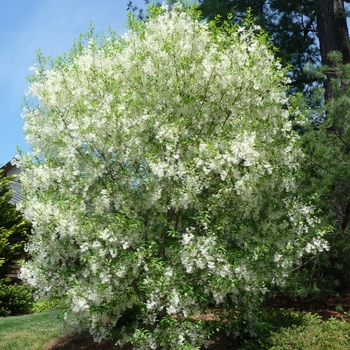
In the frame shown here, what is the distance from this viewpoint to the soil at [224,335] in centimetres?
763

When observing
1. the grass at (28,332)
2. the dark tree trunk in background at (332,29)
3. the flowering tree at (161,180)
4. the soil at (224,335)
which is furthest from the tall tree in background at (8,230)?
the dark tree trunk in background at (332,29)

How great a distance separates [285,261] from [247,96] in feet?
8.21

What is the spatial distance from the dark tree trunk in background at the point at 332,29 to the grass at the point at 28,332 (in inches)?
367

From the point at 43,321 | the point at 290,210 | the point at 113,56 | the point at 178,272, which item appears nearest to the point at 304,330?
the point at 290,210

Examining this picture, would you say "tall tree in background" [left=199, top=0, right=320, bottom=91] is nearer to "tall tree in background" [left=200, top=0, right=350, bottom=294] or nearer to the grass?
"tall tree in background" [left=200, top=0, right=350, bottom=294]

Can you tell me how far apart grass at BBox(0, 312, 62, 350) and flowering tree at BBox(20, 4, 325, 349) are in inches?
102

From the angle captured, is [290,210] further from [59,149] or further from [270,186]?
[59,149]

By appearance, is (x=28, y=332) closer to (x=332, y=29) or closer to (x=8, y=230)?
(x=8, y=230)

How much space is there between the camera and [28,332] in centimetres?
1016

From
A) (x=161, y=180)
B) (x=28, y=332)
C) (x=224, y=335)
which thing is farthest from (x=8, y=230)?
(x=161, y=180)

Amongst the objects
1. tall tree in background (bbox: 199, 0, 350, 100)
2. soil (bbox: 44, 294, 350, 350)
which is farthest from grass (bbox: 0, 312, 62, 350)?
tall tree in background (bbox: 199, 0, 350, 100)

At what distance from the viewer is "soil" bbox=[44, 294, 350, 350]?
7.63m

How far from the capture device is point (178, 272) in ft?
20.1

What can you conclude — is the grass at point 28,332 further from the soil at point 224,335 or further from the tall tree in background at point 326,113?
the tall tree in background at point 326,113
